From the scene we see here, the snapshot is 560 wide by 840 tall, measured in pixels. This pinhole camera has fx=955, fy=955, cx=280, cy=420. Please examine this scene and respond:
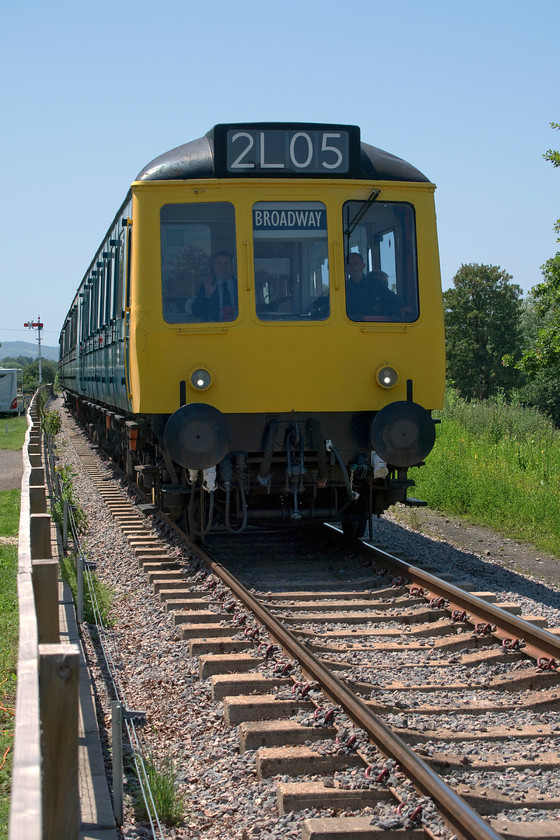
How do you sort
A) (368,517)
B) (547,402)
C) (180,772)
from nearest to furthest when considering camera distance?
(180,772) → (368,517) → (547,402)

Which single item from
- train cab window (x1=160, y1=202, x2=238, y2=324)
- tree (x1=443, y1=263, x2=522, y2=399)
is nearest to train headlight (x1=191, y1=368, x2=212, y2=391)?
train cab window (x1=160, y1=202, x2=238, y2=324)

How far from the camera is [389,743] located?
3.79m

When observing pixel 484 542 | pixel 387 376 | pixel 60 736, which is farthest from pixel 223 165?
pixel 60 736

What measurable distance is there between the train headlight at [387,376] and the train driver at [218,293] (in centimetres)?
132

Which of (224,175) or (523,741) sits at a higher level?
(224,175)

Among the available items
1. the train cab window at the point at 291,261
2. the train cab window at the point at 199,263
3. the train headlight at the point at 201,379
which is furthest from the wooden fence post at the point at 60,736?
the train cab window at the point at 291,261

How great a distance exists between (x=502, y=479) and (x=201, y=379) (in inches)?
240

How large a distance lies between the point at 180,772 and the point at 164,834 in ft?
1.85

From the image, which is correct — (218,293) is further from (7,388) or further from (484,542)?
(7,388)

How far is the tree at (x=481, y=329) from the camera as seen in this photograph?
66438 millimetres

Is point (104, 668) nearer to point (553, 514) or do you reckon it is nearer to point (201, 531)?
point (201, 531)

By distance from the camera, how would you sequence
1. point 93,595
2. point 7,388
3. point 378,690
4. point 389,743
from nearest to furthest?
point 389,743, point 378,690, point 93,595, point 7,388

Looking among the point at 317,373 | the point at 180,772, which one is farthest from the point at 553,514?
the point at 180,772

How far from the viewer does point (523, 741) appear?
427 cm
